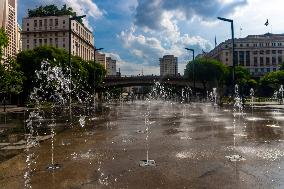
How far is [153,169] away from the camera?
30.0ft

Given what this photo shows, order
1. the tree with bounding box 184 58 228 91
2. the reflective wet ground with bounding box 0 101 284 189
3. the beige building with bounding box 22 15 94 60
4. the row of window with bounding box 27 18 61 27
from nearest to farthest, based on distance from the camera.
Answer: the reflective wet ground with bounding box 0 101 284 189, the tree with bounding box 184 58 228 91, the beige building with bounding box 22 15 94 60, the row of window with bounding box 27 18 61 27

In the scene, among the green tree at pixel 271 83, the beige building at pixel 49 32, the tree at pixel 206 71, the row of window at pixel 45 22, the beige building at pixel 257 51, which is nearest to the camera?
the green tree at pixel 271 83

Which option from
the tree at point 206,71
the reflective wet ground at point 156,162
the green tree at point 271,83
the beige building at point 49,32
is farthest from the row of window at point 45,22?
→ the reflective wet ground at point 156,162

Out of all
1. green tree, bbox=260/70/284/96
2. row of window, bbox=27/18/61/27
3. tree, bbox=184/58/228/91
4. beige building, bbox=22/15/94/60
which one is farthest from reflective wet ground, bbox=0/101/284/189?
row of window, bbox=27/18/61/27

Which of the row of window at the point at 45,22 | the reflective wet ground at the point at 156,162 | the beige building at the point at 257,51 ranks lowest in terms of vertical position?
the reflective wet ground at the point at 156,162

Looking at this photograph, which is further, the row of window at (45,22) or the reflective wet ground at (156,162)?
the row of window at (45,22)

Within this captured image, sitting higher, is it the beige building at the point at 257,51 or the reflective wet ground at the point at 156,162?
Result: the beige building at the point at 257,51

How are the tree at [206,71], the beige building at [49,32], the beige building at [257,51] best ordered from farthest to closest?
the beige building at [257,51] < the beige building at [49,32] < the tree at [206,71]

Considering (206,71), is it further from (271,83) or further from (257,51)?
(257,51)

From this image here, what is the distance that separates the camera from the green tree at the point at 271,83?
98.1 metres

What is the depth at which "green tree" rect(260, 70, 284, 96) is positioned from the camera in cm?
9806

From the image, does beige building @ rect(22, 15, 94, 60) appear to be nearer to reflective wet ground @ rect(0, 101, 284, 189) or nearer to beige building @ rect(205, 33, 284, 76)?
beige building @ rect(205, 33, 284, 76)

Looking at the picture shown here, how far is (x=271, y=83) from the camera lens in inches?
3903

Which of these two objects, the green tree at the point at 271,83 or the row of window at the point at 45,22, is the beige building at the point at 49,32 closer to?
the row of window at the point at 45,22
